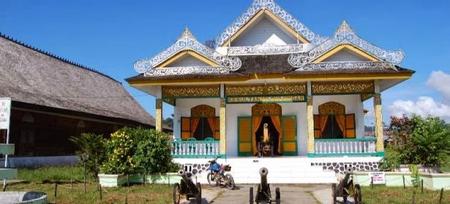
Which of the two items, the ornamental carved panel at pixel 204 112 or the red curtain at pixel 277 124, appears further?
the ornamental carved panel at pixel 204 112

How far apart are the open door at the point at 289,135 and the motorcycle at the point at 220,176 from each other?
16.7ft

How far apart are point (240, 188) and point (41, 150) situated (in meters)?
11.5

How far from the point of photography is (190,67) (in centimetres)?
1731

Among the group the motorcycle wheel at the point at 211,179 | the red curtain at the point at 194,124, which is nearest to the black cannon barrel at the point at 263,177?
the motorcycle wheel at the point at 211,179

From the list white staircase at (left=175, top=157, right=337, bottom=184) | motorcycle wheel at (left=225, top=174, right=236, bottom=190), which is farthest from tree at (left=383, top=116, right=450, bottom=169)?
motorcycle wheel at (left=225, top=174, right=236, bottom=190)

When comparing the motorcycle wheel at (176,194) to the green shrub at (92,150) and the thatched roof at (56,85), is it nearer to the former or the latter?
the green shrub at (92,150)

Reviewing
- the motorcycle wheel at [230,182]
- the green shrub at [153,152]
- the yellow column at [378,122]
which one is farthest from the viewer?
the yellow column at [378,122]

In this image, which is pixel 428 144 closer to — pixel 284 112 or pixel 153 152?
pixel 284 112

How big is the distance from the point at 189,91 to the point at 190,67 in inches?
38.0

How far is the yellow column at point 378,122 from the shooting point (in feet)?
52.3

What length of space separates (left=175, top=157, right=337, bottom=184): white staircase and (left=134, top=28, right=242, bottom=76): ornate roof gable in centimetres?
360

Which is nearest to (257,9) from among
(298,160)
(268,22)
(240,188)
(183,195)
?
(268,22)

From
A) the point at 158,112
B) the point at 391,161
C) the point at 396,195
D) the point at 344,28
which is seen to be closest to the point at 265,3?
the point at 344,28

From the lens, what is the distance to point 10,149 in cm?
891
